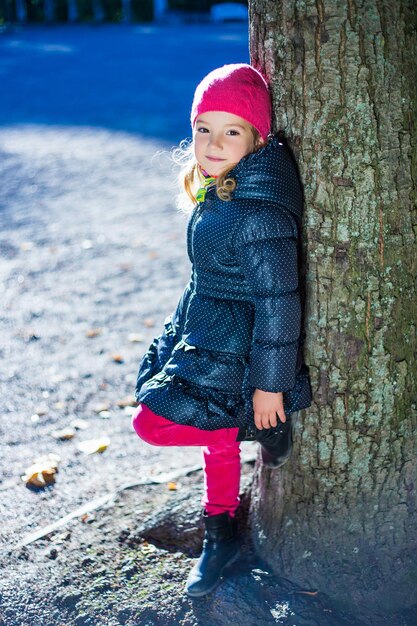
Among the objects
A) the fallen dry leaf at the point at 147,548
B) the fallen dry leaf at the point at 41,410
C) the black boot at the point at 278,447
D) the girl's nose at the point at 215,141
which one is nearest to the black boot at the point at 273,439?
the black boot at the point at 278,447

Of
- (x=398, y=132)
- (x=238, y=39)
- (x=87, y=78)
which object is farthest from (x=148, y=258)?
(x=238, y=39)

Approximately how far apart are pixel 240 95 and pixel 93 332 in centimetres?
282

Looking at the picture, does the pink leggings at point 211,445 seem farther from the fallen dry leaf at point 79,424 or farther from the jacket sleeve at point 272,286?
the fallen dry leaf at point 79,424

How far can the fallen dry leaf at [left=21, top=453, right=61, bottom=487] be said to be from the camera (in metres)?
3.34

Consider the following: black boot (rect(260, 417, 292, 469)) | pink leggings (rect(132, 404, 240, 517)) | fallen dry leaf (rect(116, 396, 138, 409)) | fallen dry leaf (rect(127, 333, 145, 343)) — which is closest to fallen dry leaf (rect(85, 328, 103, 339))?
fallen dry leaf (rect(127, 333, 145, 343))

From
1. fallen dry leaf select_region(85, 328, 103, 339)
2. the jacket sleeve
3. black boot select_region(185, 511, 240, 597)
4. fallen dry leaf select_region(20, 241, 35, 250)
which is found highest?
the jacket sleeve

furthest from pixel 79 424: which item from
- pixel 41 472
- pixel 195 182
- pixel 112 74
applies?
pixel 112 74

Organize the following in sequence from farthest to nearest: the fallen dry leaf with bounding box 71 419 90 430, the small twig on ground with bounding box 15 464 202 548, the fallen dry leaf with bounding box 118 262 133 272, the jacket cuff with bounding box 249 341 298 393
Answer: the fallen dry leaf with bounding box 118 262 133 272
the fallen dry leaf with bounding box 71 419 90 430
the small twig on ground with bounding box 15 464 202 548
the jacket cuff with bounding box 249 341 298 393

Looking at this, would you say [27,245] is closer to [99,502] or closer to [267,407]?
[99,502]

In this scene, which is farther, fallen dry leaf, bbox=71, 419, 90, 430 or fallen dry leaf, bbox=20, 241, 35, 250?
fallen dry leaf, bbox=20, 241, 35, 250

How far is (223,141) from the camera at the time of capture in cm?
229

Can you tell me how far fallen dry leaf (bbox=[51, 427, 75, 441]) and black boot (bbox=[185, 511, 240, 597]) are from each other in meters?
1.21

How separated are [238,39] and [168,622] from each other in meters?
17.3

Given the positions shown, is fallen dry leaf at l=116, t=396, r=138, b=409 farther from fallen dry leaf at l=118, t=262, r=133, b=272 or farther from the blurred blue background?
the blurred blue background
